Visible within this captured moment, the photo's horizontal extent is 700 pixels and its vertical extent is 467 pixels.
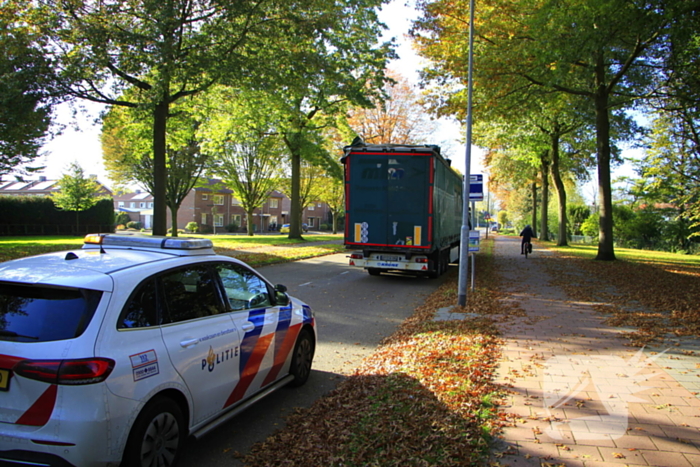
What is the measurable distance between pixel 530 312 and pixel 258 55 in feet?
41.9

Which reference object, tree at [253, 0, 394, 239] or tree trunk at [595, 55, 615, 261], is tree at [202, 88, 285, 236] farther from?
tree trunk at [595, 55, 615, 261]

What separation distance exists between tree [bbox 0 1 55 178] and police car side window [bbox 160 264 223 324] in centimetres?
1248

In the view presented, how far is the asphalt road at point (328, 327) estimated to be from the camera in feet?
13.1

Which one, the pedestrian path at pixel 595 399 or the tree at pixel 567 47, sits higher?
the tree at pixel 567 47

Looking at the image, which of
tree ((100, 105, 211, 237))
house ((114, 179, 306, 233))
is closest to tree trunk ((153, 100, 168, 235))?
tree ((100, 105, 211, 237))

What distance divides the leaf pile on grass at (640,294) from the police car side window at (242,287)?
18.0ft

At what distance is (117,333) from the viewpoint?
2.92m

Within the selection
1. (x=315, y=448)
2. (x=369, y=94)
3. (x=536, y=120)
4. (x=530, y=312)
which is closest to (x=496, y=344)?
(x=530, y=312)

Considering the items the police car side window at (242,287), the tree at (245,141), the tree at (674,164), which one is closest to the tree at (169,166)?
the tree at (245,141)

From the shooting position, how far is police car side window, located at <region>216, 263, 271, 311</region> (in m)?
4.20

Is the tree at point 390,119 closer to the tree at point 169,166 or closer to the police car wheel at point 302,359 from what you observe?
the tree at point 169,166

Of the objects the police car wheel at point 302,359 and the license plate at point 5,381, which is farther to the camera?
the police car wheel at point 302,359

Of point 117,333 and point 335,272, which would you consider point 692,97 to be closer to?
point 335,272

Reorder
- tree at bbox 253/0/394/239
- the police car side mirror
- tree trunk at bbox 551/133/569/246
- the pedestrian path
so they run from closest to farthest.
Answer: the pedestrian path < the police car side mirror < tree at bbox 253/0/394/239 < tree trunk at bbox 551/133/569/246
